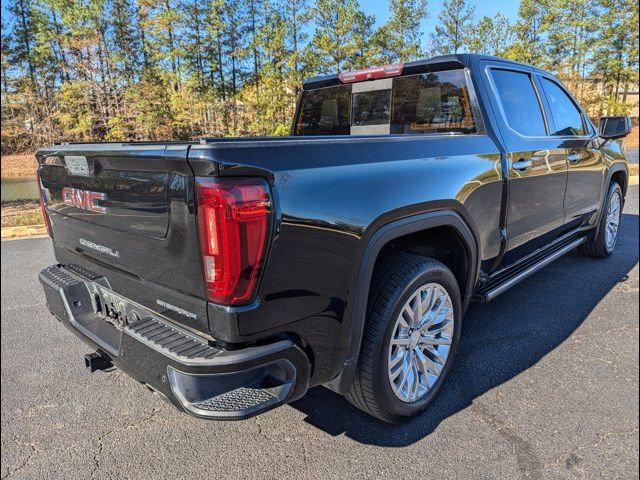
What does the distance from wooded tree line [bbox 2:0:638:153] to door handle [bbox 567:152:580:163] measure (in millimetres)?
1096

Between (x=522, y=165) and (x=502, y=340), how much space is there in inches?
50.6

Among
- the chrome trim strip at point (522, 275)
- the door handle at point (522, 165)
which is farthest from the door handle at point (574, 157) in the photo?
the door handle at point (522, 165)

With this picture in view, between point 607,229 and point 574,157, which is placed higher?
point 574,157

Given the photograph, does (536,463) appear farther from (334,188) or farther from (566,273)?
(566,273)

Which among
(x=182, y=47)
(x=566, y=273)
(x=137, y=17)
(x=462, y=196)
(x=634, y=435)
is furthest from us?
(x=566, y=273)

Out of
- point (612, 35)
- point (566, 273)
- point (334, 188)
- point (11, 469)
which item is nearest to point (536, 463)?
point (334, 188)

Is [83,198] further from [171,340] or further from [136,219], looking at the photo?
[171,340]

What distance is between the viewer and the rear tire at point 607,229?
5078mm

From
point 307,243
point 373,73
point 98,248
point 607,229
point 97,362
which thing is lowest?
point 607,229

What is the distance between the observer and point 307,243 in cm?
176

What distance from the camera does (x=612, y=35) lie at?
16.8 feet

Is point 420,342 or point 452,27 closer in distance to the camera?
point 420,342

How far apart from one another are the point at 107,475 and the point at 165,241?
120 centimetres

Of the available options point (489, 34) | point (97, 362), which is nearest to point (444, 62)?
point (489, 34)
